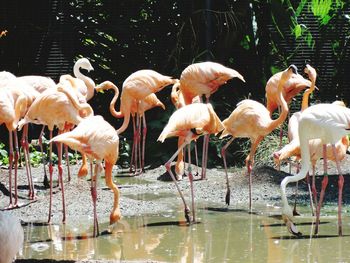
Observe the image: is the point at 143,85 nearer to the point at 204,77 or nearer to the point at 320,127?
the point at 204,77

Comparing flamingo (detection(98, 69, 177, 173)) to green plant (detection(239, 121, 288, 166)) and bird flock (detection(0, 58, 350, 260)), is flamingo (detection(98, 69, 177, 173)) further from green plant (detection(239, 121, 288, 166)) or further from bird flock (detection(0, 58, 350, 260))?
green plant (detection(239, 121, 288, 166))

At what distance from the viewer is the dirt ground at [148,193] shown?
7.00 metres

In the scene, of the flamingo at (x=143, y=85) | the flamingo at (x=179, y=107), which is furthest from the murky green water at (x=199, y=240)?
the flamingo at (x=143, y=85)

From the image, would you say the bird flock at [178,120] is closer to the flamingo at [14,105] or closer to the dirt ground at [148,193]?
the flamingo at [14,105]

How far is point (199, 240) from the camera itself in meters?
5.95

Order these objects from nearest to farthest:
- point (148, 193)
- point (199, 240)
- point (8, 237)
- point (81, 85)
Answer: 1. point (8, 237)
2. point (199, 240)
3. point (148, 193)
4. point (81, 85)

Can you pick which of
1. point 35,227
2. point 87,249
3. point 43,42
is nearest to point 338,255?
point 87,249

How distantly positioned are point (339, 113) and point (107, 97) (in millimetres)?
5242

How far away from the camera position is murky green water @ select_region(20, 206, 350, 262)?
550cm

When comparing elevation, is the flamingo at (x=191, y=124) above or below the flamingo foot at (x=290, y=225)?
above

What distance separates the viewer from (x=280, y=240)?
587 centimetres

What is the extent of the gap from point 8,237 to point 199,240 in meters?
2.02

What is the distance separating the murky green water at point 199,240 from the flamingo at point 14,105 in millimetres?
923

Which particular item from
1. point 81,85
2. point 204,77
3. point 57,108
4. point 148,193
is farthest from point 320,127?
point 81,85
